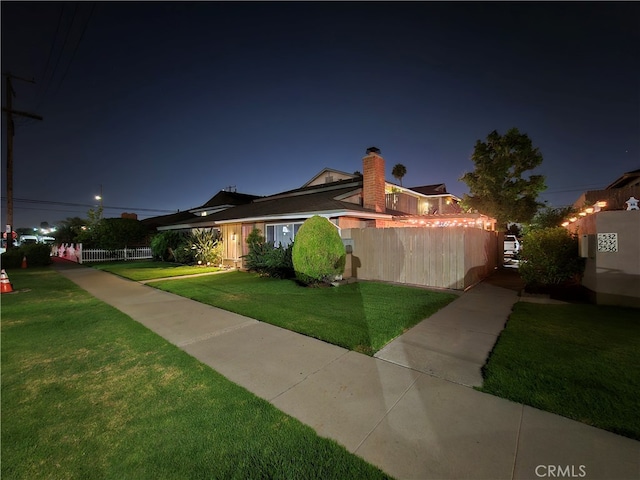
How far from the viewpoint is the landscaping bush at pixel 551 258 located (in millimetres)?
7871

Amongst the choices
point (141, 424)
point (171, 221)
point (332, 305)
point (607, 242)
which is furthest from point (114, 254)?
point (607, 242)

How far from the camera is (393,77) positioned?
14781mm

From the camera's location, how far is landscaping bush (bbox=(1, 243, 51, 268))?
16875 mm

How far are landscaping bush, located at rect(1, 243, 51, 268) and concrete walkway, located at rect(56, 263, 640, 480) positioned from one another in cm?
1923

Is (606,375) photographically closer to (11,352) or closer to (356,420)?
(356,420)

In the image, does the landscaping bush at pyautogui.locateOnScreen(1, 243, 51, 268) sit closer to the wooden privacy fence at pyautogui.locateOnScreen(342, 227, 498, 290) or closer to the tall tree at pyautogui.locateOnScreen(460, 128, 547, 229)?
the wooden privacy fence at pyautogui.locateOnScreen(342, 227, 498, 290)

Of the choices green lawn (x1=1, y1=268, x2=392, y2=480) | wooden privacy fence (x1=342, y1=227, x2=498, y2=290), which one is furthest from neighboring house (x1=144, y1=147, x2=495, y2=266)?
green lawn (x1=1, y1=268, x2=392, y2=480)

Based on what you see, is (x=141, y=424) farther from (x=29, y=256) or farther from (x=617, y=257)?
(x=29, y=256)

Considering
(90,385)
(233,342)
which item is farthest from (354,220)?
(90,385)

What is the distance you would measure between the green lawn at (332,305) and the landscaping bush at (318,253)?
1.68 ft

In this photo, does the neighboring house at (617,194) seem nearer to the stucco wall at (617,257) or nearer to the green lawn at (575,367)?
the stucco wall at (617,257)

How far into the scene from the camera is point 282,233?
13.1 m

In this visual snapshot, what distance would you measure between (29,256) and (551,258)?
2783cm

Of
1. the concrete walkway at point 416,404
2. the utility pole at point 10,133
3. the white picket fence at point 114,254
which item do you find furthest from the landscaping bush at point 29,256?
the concrete walkway at point 416,404
